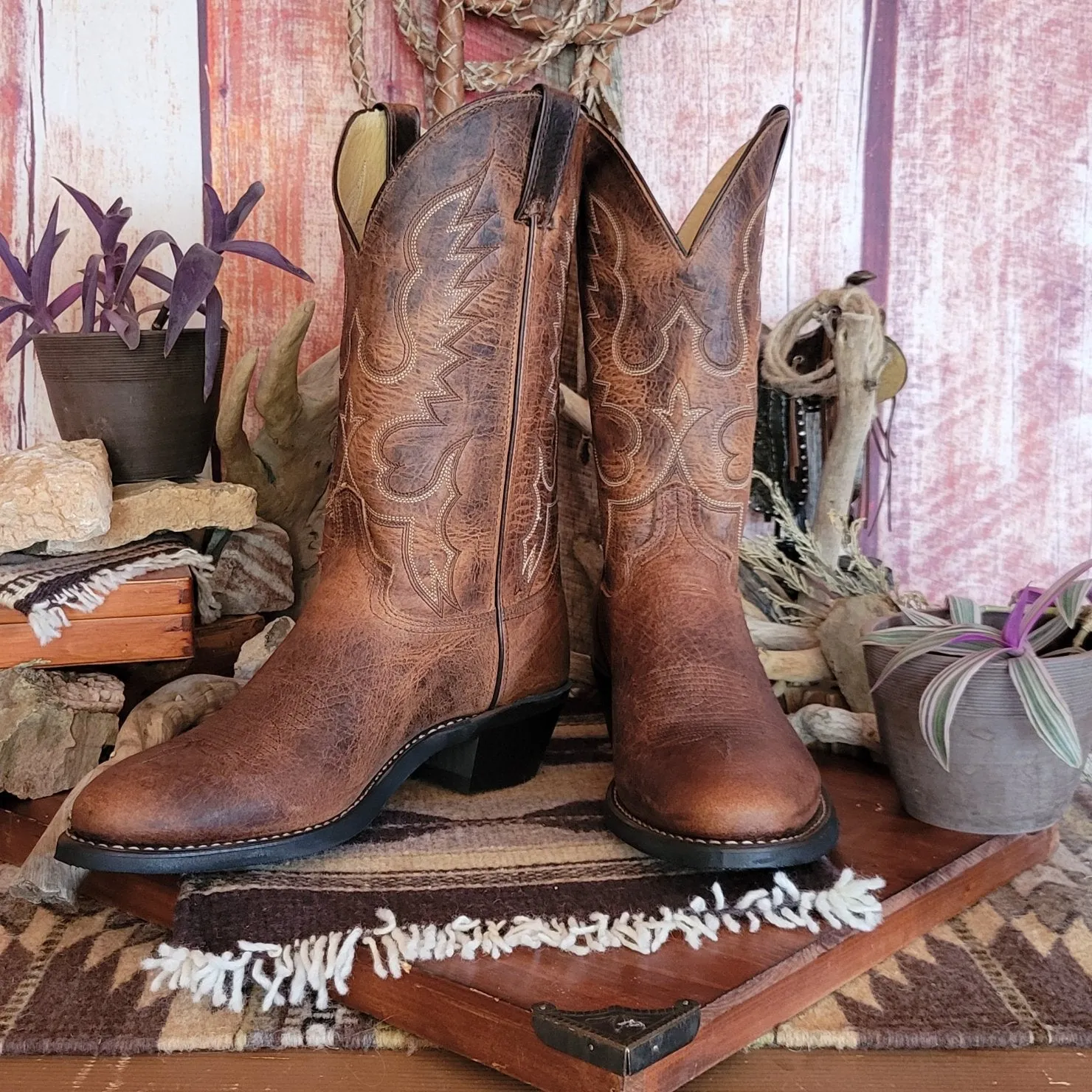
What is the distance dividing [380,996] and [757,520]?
1.18m

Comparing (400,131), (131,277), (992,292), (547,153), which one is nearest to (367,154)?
(400,131)

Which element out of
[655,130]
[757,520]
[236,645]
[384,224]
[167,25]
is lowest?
[236,645]

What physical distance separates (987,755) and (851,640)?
34 centimetres

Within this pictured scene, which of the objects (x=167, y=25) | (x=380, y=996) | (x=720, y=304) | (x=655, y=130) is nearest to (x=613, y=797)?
(x=380, y=996)

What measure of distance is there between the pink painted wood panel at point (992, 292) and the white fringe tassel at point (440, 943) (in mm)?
1123

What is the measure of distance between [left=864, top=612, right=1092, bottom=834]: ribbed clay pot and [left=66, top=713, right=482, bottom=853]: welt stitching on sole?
1.40 feet

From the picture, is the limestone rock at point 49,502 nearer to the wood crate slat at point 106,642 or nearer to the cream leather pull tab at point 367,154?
the wood crate slat at point 106,642

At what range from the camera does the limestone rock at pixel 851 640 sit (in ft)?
4.51

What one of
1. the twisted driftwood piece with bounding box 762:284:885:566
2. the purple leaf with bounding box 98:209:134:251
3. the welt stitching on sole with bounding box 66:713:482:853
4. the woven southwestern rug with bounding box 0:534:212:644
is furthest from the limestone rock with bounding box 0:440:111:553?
the twisted driftwood piece with bounding box 762:284:885:566

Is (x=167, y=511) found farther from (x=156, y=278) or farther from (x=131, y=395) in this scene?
(x=156, y=278)

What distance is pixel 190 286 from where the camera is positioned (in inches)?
49.5

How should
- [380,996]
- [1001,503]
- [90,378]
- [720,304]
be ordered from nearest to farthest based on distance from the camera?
[380,996] < [720,304] < [90,378] < [1001,503]

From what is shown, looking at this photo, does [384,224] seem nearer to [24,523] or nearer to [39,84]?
[24,523]

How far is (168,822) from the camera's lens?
0.92 m
